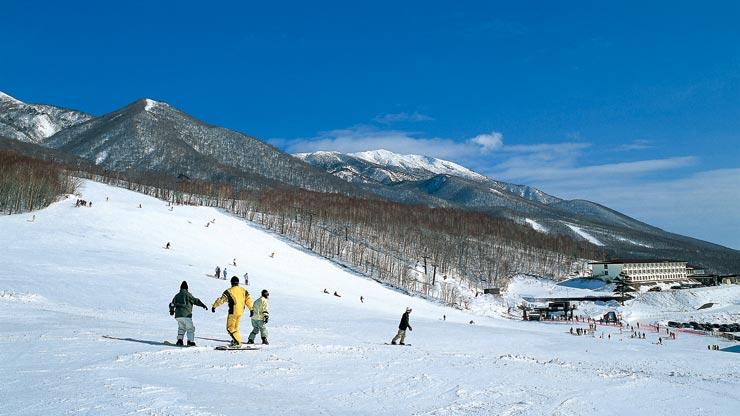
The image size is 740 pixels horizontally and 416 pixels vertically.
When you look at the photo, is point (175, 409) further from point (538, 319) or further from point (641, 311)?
point (641, 311)

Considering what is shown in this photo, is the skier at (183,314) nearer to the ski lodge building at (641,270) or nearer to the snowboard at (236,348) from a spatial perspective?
the snowboard at (236,348)

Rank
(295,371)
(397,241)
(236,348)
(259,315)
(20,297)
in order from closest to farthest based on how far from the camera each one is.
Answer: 1. (295,371)
2. (236,348)
3. (259,315)
4. (20,297)
5. (397,241)

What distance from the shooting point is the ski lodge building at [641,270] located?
135125 mm

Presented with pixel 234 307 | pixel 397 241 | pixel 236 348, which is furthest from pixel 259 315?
pixel 397 241

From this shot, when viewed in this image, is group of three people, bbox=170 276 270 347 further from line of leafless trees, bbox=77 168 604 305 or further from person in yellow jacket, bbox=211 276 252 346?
line of leafless trees, bbox=77 168 604 305

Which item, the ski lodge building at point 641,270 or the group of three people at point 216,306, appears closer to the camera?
the group of three people at point 216,306

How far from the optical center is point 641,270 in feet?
477

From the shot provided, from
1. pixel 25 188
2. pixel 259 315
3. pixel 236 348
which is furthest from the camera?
pixel 25 188

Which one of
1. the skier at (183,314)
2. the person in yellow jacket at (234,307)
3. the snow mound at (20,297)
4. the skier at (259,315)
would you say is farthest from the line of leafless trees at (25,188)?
the person in yellow jacket at (234,307)

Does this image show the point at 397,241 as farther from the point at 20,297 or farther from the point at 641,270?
the point at 20,297

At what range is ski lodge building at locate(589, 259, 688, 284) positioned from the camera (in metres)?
135

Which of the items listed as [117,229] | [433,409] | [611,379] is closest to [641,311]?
[117,229]

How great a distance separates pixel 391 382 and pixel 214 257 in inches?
2346

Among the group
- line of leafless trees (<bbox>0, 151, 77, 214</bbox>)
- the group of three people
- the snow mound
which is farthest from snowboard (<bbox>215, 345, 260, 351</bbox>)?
line of leafless trees (<bbox>0, 151, 77, 214</bbox>)
